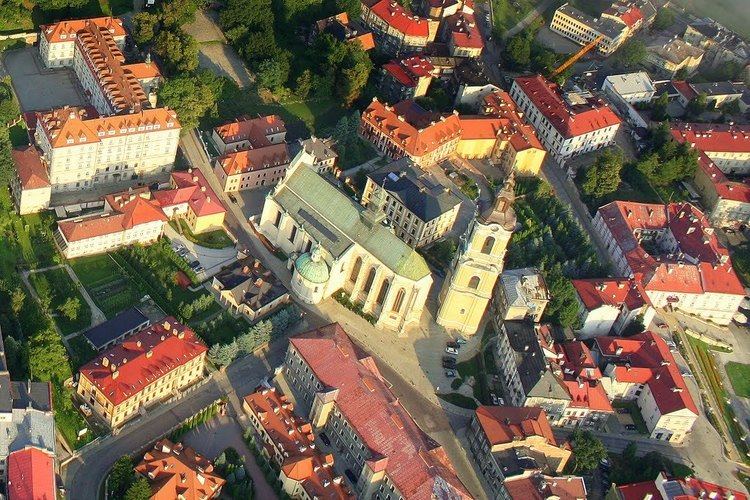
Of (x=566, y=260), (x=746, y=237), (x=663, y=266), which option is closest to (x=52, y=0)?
(x=566, y=260)

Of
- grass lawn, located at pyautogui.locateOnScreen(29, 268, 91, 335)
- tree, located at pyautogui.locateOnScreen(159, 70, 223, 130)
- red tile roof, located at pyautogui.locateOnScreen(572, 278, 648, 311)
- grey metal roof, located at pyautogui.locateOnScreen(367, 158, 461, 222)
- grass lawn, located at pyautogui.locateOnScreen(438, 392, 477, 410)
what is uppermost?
tree, located at pyautogui.locateOnScreen(159, 70, 223, 130)

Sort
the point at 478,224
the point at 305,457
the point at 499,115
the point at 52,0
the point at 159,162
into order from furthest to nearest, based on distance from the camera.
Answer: the point at 499,115 < the point at 52,0 < the point at 159,162 < the point at 478,224 < the point at 305,457

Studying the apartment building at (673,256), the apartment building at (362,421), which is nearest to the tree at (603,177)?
the apartment building at (673,256)

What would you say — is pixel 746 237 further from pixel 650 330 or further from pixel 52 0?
pixel 52 0

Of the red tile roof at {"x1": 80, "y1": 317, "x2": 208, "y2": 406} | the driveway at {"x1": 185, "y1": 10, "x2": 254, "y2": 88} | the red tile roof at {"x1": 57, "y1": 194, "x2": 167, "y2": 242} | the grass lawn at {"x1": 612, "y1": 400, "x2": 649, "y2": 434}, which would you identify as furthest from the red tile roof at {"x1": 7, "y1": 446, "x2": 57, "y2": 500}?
the driveway at {"x1": 185, "y1": 10, "x2": 254, "y2": 88}

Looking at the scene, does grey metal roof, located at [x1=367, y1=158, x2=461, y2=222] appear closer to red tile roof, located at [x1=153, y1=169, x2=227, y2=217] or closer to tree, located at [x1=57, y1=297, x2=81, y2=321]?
red tile roof, located at [x1=153, y1=169, x2=227, y2=217]

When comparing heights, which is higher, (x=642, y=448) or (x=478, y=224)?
(x=478, y=224)
